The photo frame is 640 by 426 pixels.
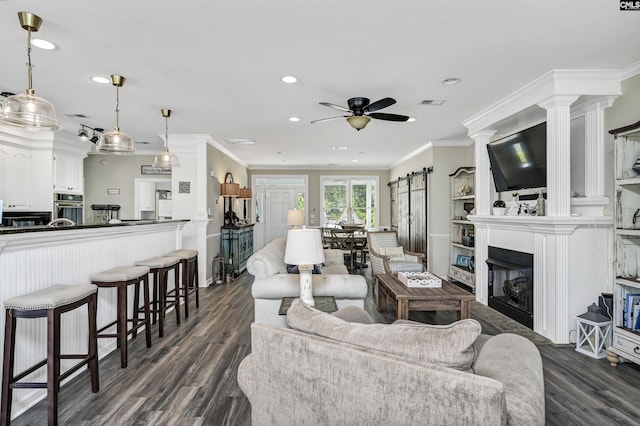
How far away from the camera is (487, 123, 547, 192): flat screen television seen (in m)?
3.76

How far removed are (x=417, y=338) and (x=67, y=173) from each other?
22.9 feet

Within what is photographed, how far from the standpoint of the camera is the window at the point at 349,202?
33.2 ft

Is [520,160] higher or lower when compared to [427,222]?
higher

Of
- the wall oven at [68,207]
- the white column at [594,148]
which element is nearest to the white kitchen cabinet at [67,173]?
the wall oven at [68,207]

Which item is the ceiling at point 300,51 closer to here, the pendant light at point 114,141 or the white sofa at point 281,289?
the pendant light at point 114,141

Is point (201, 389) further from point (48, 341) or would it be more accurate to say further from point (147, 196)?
point (147, 196)

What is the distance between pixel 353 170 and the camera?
33.0 ft

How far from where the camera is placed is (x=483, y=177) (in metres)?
4.86

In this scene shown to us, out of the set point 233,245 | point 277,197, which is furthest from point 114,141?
point 277,197

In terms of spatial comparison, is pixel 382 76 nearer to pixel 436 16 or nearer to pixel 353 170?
pixel 436 16

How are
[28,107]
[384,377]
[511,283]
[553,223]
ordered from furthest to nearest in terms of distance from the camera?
[511,283], [553,223], [28,107], [384,377]

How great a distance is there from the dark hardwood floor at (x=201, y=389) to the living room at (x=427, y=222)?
0.01 metres

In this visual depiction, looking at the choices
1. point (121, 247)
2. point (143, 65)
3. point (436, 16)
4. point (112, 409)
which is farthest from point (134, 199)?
point (436, 16)

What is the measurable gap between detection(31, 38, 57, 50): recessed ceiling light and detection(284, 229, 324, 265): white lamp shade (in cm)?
231
